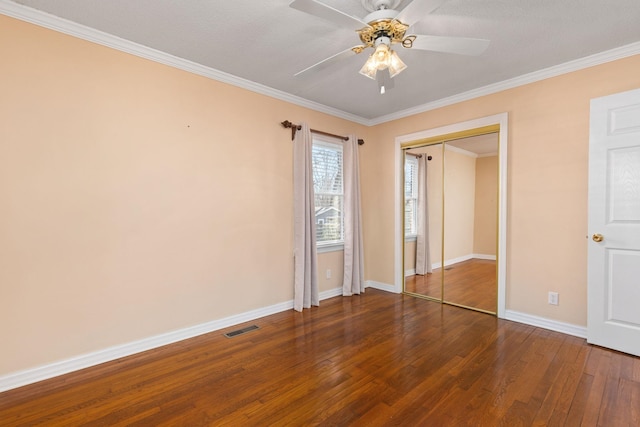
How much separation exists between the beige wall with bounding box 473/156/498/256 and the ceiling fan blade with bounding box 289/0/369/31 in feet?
8.03

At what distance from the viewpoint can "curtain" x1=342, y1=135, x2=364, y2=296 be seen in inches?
167

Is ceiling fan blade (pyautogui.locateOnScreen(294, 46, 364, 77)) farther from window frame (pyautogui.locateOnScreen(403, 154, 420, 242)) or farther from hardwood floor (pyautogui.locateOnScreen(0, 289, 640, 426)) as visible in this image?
window frame (pyautogui.locateOnScreen(403, 154, 420, 242))

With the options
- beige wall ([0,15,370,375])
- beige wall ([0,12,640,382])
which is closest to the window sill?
beige wall ([0,12,640,382])

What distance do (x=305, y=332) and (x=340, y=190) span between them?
2073 millimetres

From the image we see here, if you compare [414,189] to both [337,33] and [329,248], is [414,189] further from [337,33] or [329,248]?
[337,33]

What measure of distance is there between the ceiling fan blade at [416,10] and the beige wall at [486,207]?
2.32 m

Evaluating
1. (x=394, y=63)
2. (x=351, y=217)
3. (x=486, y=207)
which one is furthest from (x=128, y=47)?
(x=486, y=207)

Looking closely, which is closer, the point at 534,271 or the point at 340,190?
the point at 534,271

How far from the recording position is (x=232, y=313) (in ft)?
10.6

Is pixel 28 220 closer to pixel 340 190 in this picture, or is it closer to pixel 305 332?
pixel 305 332

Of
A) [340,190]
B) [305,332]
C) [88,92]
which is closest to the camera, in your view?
[88,92]

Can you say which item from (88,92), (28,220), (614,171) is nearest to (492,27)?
(614,171)

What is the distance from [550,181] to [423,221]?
1553 millimetres

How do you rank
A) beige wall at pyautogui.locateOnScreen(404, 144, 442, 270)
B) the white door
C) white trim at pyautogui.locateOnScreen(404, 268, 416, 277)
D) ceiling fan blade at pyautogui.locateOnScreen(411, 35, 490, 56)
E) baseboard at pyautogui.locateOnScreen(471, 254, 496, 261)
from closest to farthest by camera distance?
ceiling fan blade at pyautogui.locateOnScreen(411, 35, 490, 56)
the white door
baseboard at pyautogui.locateOnScreen(471, 254, 496, 261)
beige wall at pyautogui.locateOnScreen(404, 144, 442, 270)
white trim at pyautogui.locateOnScreen(404, 268, 416, 277)
